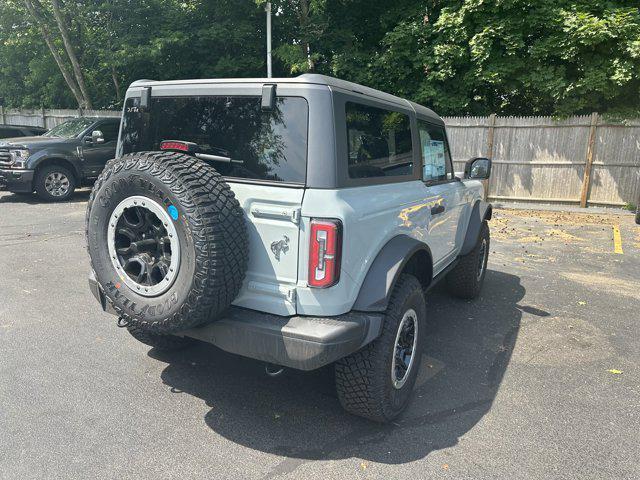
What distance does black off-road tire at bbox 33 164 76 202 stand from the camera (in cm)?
1025

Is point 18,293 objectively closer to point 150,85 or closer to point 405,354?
point 150,85

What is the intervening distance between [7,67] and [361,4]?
1752cm

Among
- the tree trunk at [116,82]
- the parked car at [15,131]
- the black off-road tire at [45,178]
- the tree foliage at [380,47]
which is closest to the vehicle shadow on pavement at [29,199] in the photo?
the black off-road tire at [45,178]

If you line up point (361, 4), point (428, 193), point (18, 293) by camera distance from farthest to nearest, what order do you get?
point (361, 4) → point (18, 293) → point (428, 193)

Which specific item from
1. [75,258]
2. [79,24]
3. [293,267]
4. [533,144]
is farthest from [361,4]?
[293,267]

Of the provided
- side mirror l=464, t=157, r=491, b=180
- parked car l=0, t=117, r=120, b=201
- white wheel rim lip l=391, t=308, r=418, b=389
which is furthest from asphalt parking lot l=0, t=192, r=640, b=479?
parked car l=0, t=117, r=120, b=201

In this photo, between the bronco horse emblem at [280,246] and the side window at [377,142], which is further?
the side window at [377,142]

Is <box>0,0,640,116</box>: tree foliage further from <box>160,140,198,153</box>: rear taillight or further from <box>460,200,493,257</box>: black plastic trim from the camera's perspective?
<box>160,140,198,153</box>: rear taillight

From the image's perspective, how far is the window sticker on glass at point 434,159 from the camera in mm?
3809

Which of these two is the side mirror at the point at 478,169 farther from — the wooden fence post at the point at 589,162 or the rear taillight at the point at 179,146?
the wooden fence post at the point at 589,162

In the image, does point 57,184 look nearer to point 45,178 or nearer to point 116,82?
point 45,178

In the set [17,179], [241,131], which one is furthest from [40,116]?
[241,131]

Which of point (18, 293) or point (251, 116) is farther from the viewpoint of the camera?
point (18, 293)

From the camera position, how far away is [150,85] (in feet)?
9.97
